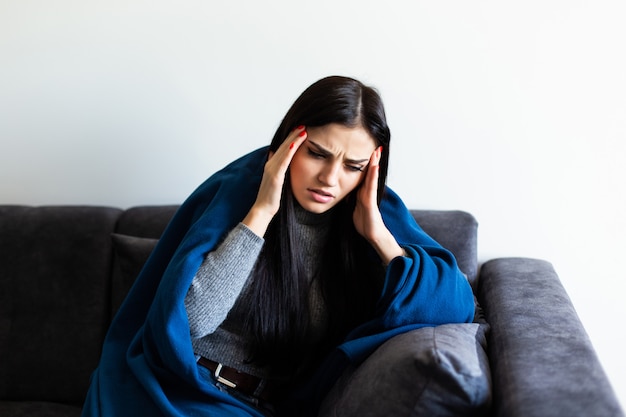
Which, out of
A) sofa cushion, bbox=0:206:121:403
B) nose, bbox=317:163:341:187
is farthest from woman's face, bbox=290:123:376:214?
sofa cushion, bbox=0:206:121:403

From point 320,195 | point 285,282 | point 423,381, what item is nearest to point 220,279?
point 285,282

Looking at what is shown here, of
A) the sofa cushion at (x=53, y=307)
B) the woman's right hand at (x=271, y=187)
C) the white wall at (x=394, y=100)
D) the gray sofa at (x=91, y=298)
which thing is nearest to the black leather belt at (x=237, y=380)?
the gray sofa at (x=91, y=298)

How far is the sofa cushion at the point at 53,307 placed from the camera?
202cm

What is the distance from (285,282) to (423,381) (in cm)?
47

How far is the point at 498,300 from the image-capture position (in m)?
1.73

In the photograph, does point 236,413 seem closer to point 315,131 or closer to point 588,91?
point 315,131

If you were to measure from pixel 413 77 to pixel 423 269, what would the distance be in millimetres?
701

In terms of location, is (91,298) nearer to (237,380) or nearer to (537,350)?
(237,380)

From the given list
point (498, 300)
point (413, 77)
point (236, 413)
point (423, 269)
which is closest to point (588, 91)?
point (413, 77)

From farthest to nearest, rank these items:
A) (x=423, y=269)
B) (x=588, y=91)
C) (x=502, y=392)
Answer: (x=588, y=91) < (x=423, y=269) < (x=502, y=392)

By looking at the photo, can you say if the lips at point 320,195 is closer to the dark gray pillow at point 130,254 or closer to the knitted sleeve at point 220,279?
the knitted sleeve at point 220,279

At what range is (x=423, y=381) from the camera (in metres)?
1.26

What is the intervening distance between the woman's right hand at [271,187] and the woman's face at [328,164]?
0.03 m

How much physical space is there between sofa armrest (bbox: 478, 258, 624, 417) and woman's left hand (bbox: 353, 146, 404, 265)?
28cm
